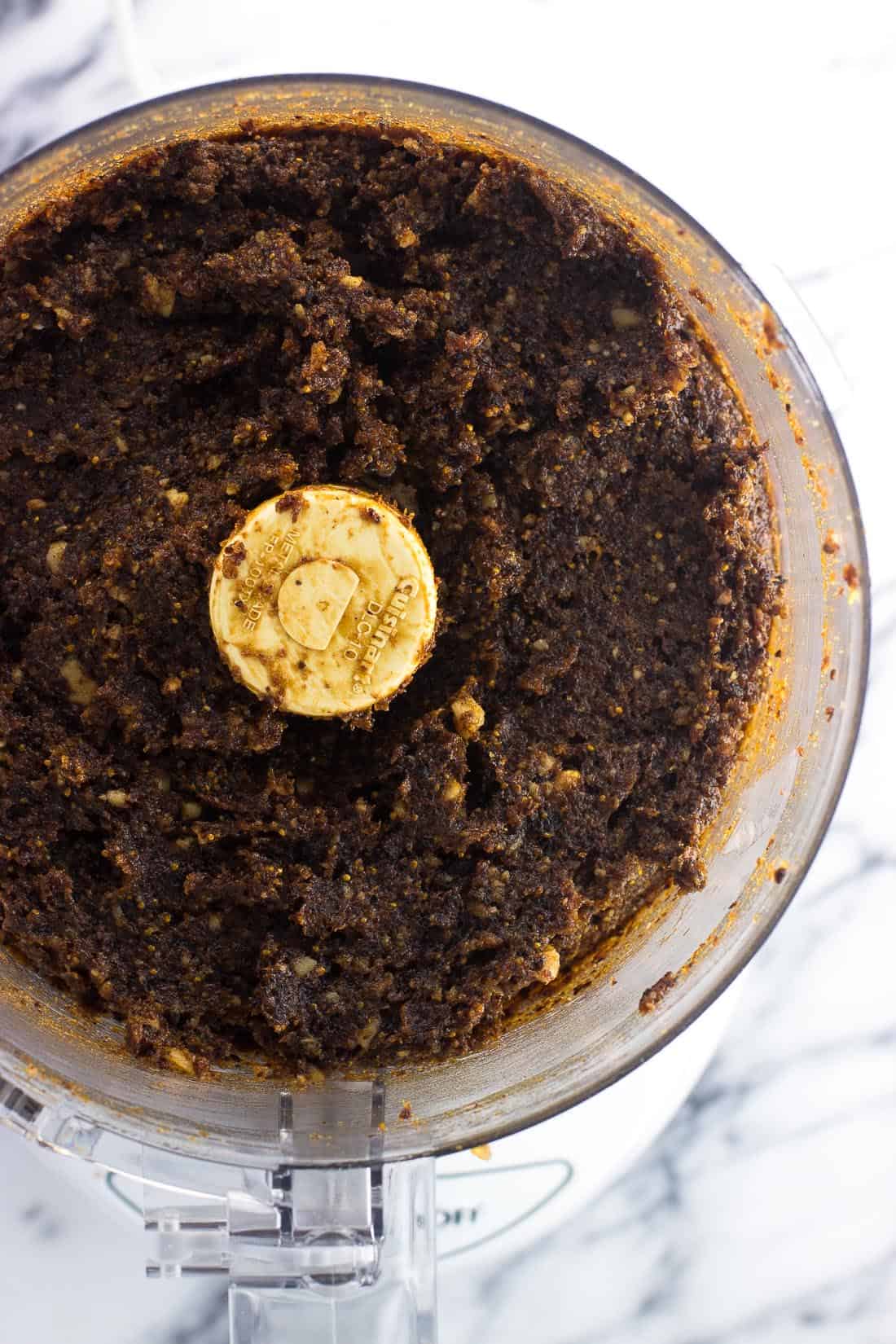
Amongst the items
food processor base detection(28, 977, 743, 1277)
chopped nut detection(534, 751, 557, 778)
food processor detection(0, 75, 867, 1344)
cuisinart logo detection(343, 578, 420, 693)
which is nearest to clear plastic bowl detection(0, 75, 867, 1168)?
food processor detection(0, 75, 867, 1344)

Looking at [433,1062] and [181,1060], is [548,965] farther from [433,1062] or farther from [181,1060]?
[181,1060]

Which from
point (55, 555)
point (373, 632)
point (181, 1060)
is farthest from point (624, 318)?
point (181, 1060)

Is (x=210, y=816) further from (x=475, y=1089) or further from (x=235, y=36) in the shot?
(x=235, y=36)

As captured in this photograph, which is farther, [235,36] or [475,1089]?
[235,36]

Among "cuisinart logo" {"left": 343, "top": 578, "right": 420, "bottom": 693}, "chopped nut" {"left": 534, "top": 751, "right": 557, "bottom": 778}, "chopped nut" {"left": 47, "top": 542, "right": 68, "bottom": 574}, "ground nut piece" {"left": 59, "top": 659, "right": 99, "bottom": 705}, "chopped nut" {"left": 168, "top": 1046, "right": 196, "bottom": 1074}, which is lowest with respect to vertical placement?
"chopped nut" {"left": 168, "top": 1046, "right": 196, "bottom": 1074}

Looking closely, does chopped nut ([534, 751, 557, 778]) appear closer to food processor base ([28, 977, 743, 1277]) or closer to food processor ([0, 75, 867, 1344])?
food processor ([0, 75, 867, 1344])

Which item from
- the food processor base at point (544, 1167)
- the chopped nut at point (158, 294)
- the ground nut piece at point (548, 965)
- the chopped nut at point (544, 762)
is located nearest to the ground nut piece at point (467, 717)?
the chopped nut at point (544, 762)

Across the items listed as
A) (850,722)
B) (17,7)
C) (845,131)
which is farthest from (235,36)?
(850,722)
